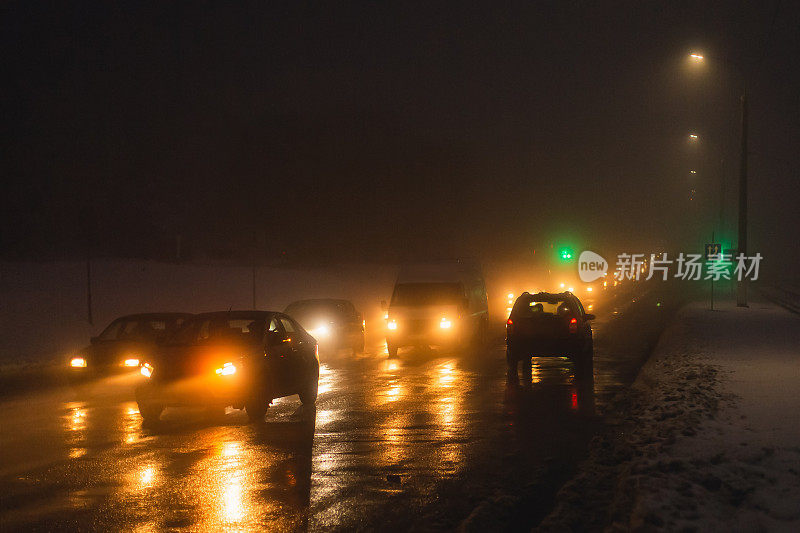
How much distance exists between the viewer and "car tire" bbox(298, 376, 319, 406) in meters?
14.5

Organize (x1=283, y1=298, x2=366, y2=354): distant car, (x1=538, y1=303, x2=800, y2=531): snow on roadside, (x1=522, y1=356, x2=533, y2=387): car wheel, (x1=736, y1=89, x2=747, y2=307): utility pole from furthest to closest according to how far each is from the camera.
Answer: (x1=736, y1=89, x2=747, y2=307): utility pole < (x1=283, y1=298, x2=366, y2=354): distant car < (x1=522, y1=356, x2=533, y2=387): car wheel < (x1=538, y1=303, x2=800, y2=531): snow on roadside

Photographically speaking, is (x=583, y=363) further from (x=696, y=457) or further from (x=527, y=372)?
(x=696, y=457)

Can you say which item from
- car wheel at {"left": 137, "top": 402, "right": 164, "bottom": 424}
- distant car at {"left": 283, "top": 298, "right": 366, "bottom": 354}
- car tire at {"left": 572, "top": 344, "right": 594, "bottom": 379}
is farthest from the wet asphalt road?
distant car at {"left": 283, "top": 298, "right": 366, "bottom": 354}

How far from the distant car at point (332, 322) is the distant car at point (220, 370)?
1039cm

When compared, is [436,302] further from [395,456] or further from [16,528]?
[16,528]

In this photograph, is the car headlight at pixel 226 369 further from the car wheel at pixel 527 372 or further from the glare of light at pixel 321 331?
the glare of light at pixel 321 331

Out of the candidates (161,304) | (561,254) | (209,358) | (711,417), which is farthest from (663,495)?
(561,254)

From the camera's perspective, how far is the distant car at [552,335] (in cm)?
1922

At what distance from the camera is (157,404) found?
42.1ft

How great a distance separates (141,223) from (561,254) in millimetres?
40730

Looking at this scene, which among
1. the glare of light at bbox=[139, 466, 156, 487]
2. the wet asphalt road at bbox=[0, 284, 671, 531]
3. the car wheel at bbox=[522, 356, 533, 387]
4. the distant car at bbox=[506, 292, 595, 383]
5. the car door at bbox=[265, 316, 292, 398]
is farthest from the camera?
the distant car at bbox=[506, 292, 595, 383]

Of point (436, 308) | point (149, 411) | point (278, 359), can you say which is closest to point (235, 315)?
point (278, 359)

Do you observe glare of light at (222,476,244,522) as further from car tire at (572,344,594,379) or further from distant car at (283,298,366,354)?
distant car at (283,298,366,354)

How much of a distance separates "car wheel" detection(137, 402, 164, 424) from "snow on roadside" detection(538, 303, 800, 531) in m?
5.97
